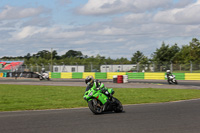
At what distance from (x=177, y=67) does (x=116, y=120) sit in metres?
29.1

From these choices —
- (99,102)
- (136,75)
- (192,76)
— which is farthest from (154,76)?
(99,102)

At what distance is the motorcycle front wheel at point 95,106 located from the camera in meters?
9.33

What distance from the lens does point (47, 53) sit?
12356cm

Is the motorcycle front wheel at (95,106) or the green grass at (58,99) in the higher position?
the motorcycle front wheel at (95,106)

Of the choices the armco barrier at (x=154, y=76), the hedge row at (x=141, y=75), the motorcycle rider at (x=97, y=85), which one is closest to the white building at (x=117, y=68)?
the hedge row at (x=141, y=75)

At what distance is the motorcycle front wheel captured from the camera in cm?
933

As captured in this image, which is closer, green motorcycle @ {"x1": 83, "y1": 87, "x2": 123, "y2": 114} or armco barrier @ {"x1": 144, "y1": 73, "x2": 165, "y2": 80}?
green motorcycle @ {"x1": 83, "y1": 87, "x2": 123, "y2": 114}

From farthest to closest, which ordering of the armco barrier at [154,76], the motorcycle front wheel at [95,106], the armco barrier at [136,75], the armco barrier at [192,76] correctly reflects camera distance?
the armco barrier at [136,75] < the armco barrier at [154,76] < the armco barrier at [192,76] < the motorcycle front wheel at [95,106]

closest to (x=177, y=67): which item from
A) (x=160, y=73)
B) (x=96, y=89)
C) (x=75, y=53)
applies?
(x=160, y=73)

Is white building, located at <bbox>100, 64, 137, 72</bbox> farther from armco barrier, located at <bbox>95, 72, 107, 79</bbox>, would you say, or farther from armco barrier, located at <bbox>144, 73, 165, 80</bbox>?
armco barrier, located at <bbox>144, 73, 165, 80</bbox>

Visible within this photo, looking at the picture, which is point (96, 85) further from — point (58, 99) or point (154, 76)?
point (154, 76)

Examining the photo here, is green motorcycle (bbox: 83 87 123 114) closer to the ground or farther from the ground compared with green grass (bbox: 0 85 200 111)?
farther from the ground

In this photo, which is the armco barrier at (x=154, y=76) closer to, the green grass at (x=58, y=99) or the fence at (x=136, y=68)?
the fence at (x=136, y=68)

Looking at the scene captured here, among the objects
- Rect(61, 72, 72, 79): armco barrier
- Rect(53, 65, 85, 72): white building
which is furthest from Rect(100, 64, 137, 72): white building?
Rect(61, 72, 72, 79): armco barrier
